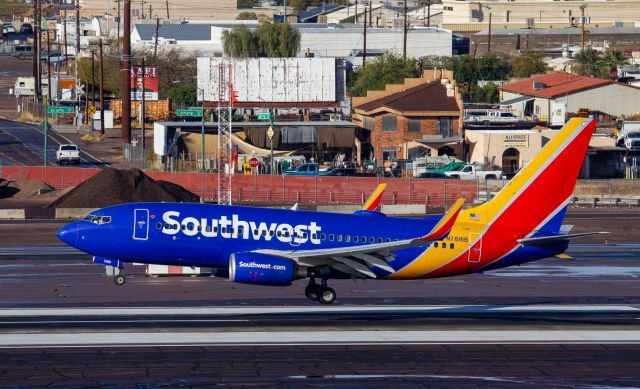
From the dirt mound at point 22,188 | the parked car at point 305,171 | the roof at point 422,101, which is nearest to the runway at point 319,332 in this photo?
the dirt mound at point 22,188

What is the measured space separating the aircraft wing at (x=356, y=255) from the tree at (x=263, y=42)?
4893 inches

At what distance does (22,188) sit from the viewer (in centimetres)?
9088

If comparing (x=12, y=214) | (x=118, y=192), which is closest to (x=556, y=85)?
(x=118, y=192)

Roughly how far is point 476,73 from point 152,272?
12071 centimetres

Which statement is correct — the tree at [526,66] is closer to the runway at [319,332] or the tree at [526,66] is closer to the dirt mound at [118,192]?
the dirt mound at [118,192]

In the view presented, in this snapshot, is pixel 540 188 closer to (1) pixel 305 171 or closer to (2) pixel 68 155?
(1) pixel 305 171

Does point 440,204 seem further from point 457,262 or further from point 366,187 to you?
point 457,262

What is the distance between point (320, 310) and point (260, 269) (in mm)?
5669

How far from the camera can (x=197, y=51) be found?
18125 centimetres

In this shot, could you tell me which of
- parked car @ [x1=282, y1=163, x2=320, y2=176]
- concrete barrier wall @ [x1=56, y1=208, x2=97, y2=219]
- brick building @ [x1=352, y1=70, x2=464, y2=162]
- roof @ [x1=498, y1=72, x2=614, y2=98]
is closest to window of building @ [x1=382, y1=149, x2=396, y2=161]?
brick building @ [x1=352, y1=70, x2=464, y2=162]

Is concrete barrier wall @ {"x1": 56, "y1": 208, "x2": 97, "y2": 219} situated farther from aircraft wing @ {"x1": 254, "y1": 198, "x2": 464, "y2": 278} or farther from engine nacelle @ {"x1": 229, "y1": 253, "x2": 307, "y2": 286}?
engine nacelle @ {"x1": 229, "y1": 253, "x2": 307, "y2": 286}

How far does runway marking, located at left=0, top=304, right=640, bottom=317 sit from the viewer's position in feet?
140

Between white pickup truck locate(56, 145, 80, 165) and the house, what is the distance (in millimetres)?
51368

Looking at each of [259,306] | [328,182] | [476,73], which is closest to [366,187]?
[328,182]
